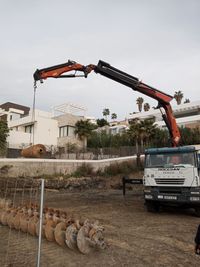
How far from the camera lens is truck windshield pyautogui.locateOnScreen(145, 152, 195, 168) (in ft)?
36.5

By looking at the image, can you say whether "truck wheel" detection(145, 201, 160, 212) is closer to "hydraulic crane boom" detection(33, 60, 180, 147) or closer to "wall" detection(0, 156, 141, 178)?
"hydraulic crane boom" detection(33, 60, 180, 147)

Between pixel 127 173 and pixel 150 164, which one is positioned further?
pixel 127 173

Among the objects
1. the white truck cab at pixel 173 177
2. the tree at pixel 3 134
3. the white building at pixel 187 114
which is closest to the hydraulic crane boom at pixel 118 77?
the white truck cab at pixel 173 177

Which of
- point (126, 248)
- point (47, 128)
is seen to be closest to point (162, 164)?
point (126, 248)

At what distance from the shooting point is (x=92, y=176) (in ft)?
100.0

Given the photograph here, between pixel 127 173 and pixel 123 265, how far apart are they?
2565 cm

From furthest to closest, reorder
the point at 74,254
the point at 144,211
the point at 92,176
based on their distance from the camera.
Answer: the point at 92,176 < the point at 144,211 < the point at 74,254

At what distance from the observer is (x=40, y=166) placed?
94.6 ft

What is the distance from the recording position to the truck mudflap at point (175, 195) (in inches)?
418

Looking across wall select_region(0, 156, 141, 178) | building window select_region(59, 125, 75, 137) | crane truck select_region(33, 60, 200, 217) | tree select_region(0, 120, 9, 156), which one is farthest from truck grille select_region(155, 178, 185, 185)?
building window select_region(59, 125, 75, 137)

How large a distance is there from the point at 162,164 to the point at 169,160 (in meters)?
0.35

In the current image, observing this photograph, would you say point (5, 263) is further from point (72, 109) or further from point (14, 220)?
point (72, 109)

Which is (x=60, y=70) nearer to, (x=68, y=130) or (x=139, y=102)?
(x=68, y=130)

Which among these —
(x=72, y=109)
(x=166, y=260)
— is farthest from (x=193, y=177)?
(x=72, y=109)
